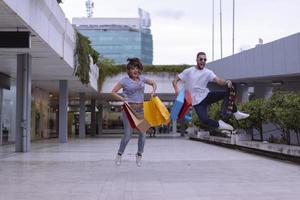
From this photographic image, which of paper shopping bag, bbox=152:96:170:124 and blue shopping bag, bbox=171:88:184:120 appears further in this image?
paper shopping bag, bbox=152:96:170:124

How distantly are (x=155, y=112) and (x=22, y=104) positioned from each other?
13.4m

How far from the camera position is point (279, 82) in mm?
27312

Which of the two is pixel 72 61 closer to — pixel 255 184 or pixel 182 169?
pixel 182 169

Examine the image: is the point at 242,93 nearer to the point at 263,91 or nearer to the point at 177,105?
the point at 263,91

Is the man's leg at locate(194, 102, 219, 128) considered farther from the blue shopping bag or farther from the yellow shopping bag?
the yellow shopping bag

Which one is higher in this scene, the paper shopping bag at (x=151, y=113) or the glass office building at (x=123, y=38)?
the glass office building at (x=123, y=38)

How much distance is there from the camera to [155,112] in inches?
340

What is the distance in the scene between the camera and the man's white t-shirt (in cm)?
740

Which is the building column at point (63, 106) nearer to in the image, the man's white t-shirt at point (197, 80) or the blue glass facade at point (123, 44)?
the blue glass facade at point (123, 44)

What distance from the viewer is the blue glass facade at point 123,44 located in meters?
22.0

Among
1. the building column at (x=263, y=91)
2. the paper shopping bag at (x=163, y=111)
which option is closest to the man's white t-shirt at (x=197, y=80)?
the paper shopping bag at (x=163, y=111)

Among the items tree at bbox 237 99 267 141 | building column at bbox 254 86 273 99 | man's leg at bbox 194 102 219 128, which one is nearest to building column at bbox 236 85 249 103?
building column at bbox 254 86 273 99

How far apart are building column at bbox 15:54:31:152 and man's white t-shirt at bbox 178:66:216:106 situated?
572 inches

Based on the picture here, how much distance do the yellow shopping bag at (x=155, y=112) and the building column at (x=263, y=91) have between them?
2550 centimetres
